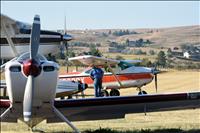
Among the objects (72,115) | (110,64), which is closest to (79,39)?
(110,64)

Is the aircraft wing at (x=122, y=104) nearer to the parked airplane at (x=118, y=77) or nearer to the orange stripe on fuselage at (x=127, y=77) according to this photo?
the parked airplane at (x=118, y=77)

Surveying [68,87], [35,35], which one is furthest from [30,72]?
[68,87]

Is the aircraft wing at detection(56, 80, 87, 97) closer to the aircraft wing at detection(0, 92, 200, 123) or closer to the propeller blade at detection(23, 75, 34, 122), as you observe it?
the aircraft wing at detection(0, 92, 200, 123)

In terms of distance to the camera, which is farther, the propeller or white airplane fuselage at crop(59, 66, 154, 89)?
white airplane fuselage at crop(59, 66, 154, 89)

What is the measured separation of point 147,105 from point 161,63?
2418 inches

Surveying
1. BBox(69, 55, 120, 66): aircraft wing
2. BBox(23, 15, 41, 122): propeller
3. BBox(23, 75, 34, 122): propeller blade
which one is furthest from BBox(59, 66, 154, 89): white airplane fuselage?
BBox(23, 75, 34, 122): propeller blade

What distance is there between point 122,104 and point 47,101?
6.17 ft

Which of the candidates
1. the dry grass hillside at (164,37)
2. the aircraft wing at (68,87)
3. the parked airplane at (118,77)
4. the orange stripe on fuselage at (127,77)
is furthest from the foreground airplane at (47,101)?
the dry grass hillside at (164,37)

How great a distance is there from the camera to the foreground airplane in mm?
8953

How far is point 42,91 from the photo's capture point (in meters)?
9.16

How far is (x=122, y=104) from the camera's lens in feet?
34.7

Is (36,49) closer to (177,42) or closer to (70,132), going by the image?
(70,132)

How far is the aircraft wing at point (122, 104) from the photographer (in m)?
10.4

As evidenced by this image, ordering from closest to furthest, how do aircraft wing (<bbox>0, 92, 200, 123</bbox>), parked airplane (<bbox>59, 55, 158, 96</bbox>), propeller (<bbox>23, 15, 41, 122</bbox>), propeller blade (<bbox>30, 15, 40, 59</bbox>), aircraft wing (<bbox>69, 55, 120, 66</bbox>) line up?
1. propeller (<bbox>23, 15, 41, 122</bbox>)
2. propeller blade (<bbox>30, 15, 40, 59</bbox>)
3. aircraft wing (<bbox>0, 92, 200, 123</bbox>)
4. aircraft wing (<bbox>69, 55, 120, 66</bbox>)
5. parked airplane (<bbox>59, 55, 158, 96</bbox>)
